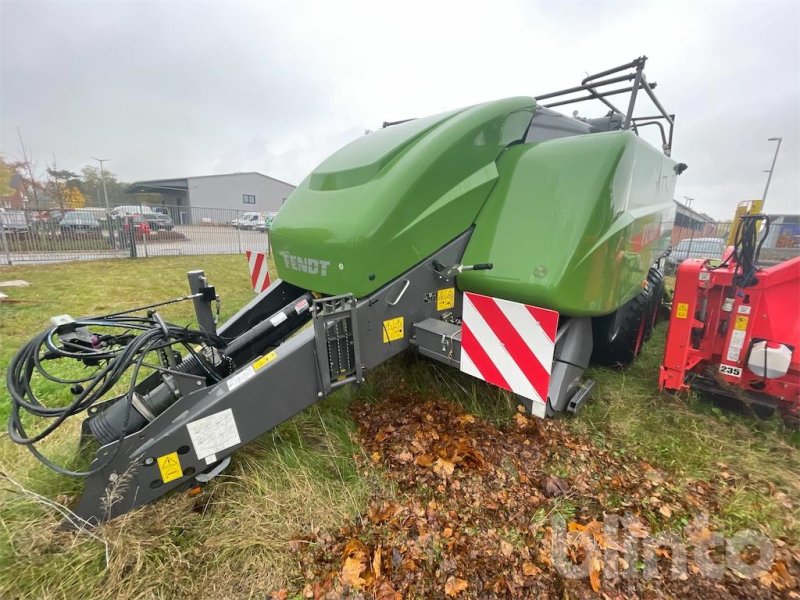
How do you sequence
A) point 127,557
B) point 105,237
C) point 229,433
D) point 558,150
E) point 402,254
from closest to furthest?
point 127,557 < point 229,433 < point 402,254 < point 558,150 < point 105,237

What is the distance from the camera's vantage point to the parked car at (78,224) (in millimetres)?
11668

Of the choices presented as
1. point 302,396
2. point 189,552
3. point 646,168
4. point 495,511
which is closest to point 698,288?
point 646,168

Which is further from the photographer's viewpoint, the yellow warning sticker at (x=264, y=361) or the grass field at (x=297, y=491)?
the yellow warning sticker at (x=264, y=361)

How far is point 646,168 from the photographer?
271 centimetres

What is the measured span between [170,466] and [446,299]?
5.38ft

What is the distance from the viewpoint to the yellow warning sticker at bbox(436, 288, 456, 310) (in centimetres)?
242

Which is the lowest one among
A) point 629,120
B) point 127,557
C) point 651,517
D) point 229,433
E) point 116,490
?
point 651,517

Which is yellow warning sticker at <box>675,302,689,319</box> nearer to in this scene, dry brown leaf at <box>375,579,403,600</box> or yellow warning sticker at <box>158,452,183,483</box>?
dry brown leaf at <box>375,579,403,600</box>

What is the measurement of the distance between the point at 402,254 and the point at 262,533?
150 cm

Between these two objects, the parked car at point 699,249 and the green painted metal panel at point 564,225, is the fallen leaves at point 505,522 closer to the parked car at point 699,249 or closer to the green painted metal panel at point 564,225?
the green painted metal panel at point 564,225

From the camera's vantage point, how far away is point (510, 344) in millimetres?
2086

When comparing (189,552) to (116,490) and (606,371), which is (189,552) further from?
(606,371)

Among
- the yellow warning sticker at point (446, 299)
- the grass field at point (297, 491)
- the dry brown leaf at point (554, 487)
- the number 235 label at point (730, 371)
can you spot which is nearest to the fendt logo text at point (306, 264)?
the yellow warning sticker at point (446, 299)

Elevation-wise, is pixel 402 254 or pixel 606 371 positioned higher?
pixel 402 254
